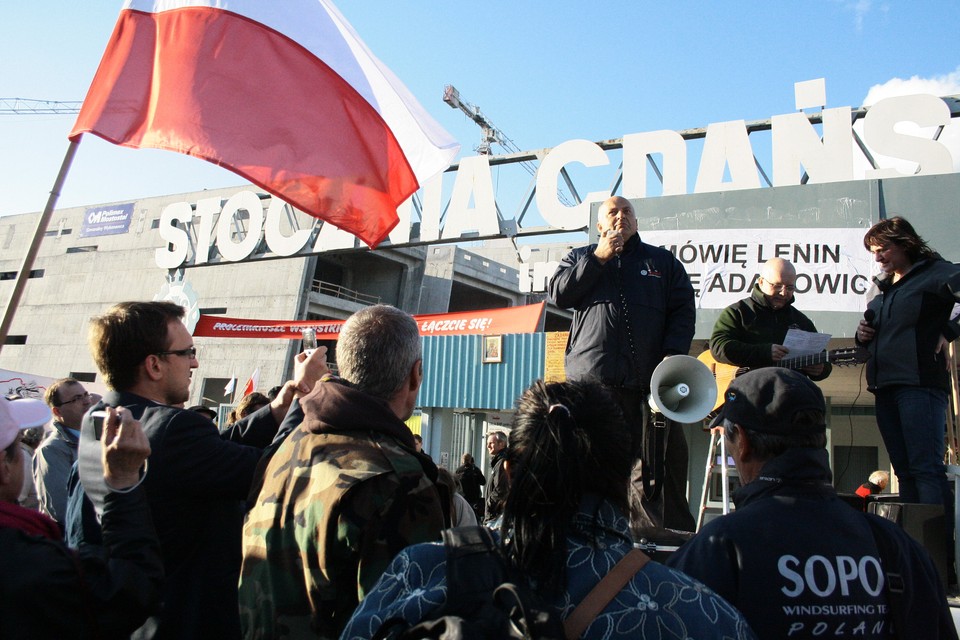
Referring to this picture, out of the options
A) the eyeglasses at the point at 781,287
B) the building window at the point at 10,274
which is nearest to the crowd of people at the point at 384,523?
the eyeglasses at the point at 781,287

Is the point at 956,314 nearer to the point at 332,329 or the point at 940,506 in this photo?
the point at 940,506

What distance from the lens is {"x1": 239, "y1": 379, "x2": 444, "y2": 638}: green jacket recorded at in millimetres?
1870

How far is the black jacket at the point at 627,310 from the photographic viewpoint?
4184mm

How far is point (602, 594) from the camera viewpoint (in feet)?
4.55

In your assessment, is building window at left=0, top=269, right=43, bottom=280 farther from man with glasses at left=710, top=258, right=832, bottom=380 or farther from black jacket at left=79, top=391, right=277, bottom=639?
black jacket at left=79, top=391, right=277, bottom=639

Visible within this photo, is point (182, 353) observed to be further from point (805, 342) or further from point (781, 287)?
point (781, 287)

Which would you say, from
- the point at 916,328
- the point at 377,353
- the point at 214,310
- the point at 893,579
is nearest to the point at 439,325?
the point at 916,328

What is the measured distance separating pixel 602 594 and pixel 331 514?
2.60ft

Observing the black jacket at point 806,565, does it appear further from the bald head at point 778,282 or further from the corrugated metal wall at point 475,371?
the corrugated metal wall at point 475,371

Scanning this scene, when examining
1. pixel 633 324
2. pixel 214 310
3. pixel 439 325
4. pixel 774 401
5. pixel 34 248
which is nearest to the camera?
pixel 774 401

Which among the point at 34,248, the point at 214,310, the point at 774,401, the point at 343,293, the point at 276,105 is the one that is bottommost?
the point at 774,401

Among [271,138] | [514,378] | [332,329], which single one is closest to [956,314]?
[271,138]

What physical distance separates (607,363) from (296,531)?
100 inches

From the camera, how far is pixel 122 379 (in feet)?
8.96
